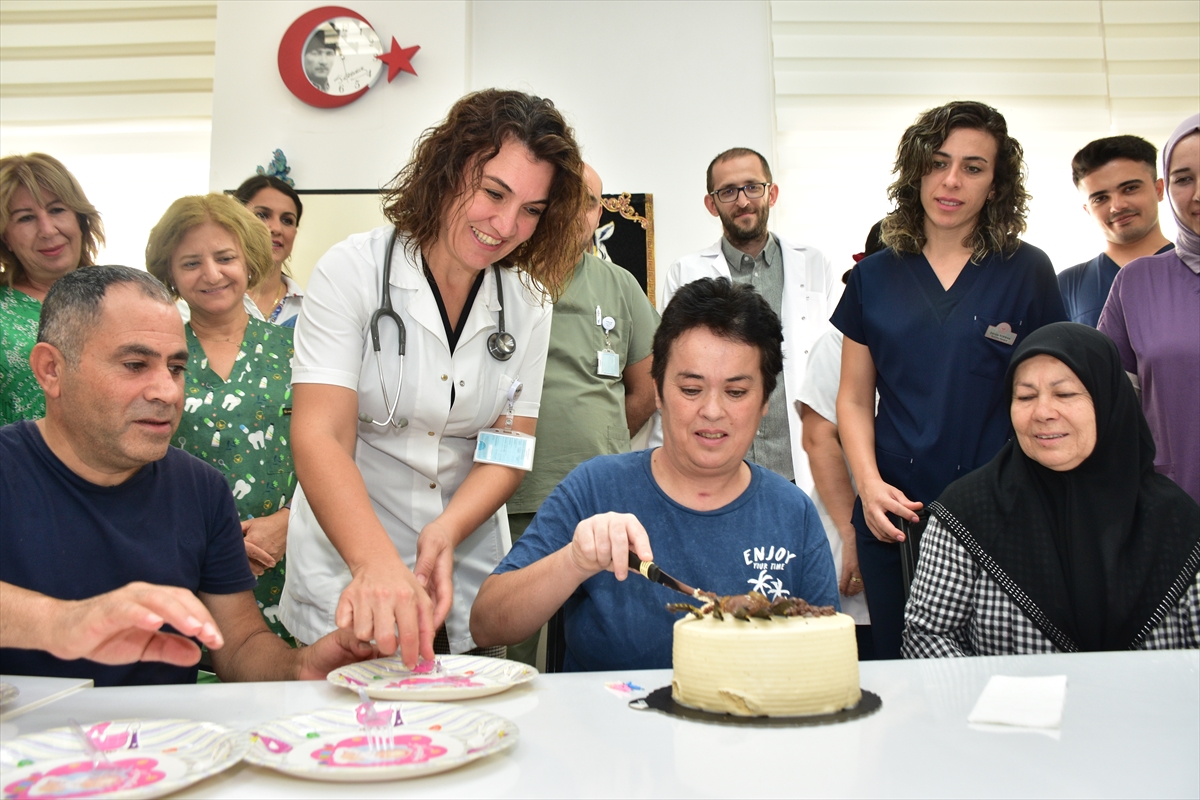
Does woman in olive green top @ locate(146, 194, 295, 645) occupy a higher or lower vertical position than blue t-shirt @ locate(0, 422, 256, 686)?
higher

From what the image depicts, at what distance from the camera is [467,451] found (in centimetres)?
198

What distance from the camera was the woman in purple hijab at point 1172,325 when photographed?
2344 millimetres

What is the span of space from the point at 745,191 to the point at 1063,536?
1876mm

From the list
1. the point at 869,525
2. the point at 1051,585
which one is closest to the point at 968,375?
the point at 869,525

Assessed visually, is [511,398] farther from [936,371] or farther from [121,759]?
[121,759]

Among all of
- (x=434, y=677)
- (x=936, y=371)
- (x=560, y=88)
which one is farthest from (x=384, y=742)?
(x=560, y=88)

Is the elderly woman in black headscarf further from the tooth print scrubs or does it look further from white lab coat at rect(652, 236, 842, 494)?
white lab coat at rect(652, 236, 842, 494)

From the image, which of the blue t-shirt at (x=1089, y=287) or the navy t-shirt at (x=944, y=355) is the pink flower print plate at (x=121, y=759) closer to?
the navy t-shirt at (x=944, y=355)

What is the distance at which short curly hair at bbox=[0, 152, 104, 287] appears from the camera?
2465 millimetres

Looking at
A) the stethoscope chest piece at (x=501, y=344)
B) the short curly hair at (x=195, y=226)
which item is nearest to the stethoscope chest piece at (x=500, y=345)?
the stethoscope chest piece at (x=501, y=344)

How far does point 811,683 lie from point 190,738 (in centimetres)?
69

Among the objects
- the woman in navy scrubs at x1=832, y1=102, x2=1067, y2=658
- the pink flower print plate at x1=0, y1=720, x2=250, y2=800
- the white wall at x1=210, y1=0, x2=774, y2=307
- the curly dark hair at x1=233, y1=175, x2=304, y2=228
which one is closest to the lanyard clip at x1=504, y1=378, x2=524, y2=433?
the woman in navy scrubs at x1=832, y1=102, x2=1067, y2=658

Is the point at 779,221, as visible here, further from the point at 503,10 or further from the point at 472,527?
the point at 472,527

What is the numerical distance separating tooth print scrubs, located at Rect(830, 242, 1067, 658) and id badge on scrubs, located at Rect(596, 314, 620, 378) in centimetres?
76
